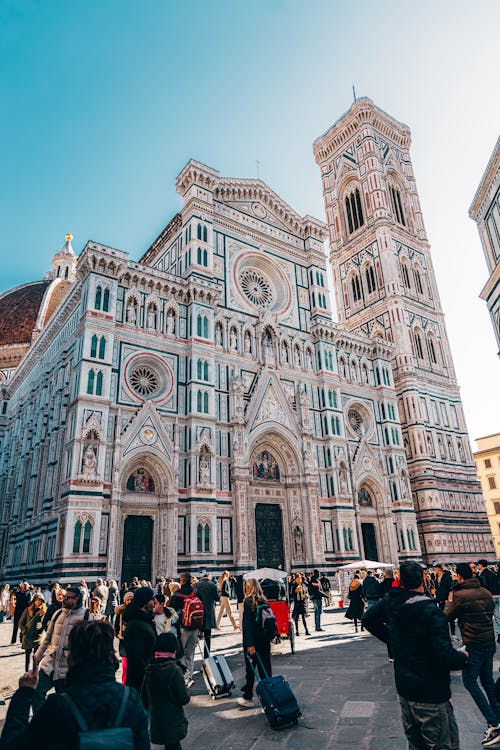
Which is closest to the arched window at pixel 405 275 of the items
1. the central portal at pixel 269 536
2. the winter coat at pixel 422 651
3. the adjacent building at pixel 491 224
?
the adjacent building at pixel 491 224

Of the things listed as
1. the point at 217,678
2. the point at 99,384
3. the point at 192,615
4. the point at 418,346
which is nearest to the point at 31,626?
the point at 192,615

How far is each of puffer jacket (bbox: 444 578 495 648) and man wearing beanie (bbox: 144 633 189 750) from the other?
3385 millimetres

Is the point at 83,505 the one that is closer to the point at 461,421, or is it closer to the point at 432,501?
the point at 432,501

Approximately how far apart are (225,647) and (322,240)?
101 ft

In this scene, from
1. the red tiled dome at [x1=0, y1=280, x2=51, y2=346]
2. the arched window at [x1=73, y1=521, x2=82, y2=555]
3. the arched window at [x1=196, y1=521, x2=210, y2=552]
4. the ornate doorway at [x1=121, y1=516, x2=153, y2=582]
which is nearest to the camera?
the arched window at [x1=73, y1=521, x2=82, y2=555]

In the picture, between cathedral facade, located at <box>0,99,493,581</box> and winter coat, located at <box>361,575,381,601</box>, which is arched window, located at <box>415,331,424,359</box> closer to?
cathedral facade, located at <box>0,99,493,581</box>

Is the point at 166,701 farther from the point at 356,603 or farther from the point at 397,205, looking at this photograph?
the point at 397,205

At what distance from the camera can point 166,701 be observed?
14.2 feet

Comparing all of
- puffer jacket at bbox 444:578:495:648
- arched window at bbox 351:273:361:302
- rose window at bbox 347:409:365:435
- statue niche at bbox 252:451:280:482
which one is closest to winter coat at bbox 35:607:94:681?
puffer jacket at bbox 444:578:495:648

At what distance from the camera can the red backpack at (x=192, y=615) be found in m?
8.03

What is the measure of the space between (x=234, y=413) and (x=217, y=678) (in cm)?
2021

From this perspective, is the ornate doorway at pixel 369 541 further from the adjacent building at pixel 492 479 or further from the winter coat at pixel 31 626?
the winter coat at pixel 31 626

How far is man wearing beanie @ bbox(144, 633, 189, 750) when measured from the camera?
13.9ft

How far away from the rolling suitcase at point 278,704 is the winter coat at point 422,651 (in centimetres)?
274
